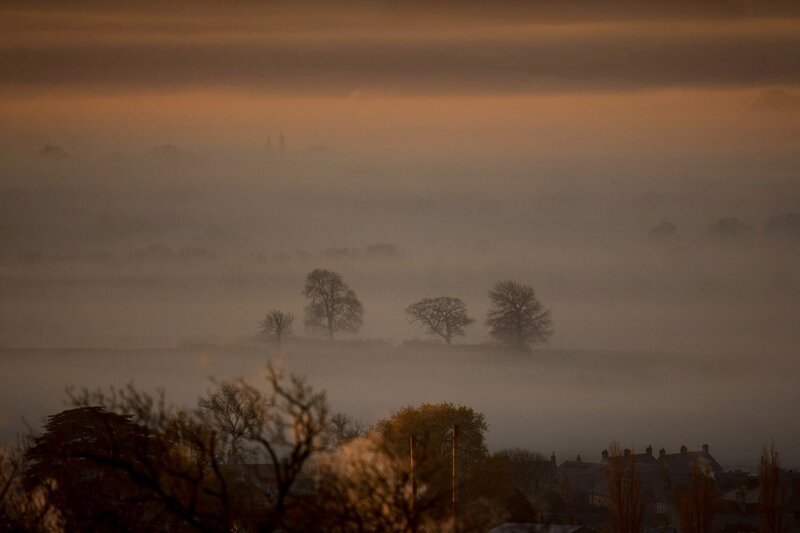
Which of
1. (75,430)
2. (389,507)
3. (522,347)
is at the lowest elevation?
(389,507)

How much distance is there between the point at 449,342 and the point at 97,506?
146523 mm

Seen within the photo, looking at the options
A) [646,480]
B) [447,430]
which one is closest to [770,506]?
[447,430]

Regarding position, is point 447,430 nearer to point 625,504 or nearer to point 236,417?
point 625,504

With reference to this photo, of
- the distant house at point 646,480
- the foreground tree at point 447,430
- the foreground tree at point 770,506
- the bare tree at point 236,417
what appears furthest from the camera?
the distant house at point 646,480

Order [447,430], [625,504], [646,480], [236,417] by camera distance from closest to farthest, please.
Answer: [236,417] → [625,504] → [447,430] → [646,480]

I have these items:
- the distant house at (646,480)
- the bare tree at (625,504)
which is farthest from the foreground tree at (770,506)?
the distant house at (646,480)

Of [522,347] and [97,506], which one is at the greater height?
[522,347]

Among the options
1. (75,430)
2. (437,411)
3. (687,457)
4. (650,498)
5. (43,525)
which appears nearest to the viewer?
(43,525)

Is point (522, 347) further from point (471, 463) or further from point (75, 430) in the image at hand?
point (75, 430)

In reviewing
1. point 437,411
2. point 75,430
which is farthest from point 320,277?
point 75,430

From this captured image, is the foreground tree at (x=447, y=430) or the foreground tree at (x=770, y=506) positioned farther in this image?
the foreground tree at (x=447, y=430)

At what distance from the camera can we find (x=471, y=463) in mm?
111375

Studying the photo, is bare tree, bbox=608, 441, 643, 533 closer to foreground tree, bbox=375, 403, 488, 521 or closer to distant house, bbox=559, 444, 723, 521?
foreground tree, bbox=375, 403, 488, 521

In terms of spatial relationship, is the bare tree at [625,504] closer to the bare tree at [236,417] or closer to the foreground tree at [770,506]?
the foreground tree at [770,506]
